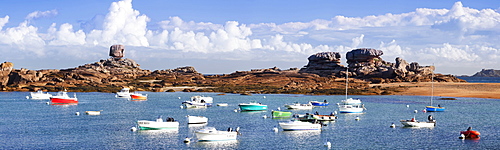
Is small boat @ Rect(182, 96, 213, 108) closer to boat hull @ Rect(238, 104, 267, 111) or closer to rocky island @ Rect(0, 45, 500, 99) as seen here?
boat hull @ Rect(238, 104, 267, 111)

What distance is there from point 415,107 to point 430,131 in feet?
131

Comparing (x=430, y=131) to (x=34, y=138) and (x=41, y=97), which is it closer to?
(x=34, y=138)

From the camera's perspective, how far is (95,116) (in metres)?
83.4

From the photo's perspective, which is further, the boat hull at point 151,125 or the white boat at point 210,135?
the boat hull at point 151,125

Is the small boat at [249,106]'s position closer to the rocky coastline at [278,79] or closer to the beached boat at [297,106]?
the beached boat at [297,106]

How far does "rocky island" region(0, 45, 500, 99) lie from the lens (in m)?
162

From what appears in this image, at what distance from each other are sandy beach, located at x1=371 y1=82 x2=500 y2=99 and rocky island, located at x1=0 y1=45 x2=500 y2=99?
13.8ft

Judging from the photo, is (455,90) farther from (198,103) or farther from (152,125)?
(152,125)

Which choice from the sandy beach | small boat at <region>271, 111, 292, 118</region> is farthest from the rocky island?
small boat at <region>271, 111, 292, 118</region>

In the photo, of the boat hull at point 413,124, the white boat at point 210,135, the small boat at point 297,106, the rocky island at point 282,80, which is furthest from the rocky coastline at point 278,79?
the white boat at point 210,135

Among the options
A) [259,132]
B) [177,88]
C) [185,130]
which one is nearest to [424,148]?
[259,132]

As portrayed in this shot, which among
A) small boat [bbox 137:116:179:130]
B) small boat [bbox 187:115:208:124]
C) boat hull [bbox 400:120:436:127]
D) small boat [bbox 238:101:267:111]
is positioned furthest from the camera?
small boat [bbox 238:101:267:111]

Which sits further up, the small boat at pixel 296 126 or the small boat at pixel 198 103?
the small boat at pixel 198 103

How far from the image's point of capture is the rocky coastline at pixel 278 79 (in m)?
163
